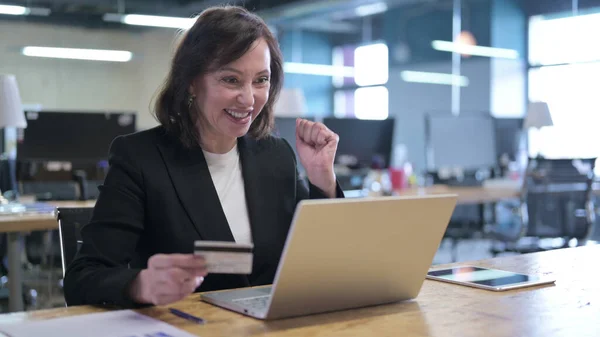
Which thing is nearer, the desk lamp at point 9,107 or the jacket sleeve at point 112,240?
the jacket sleeve at point 112,240

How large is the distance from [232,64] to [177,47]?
17cm

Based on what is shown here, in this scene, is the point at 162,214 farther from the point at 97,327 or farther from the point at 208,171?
the point at 97,327

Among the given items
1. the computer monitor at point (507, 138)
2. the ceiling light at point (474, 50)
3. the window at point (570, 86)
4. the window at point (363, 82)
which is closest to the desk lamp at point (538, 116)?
the computer monitor at point (507, 138)

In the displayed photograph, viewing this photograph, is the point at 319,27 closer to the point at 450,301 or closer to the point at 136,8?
the point at 136,8

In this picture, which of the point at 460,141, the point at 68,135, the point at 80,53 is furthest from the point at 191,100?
the point at 80,53

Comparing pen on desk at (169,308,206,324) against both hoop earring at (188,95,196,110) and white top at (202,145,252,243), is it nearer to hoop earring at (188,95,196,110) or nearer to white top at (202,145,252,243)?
white top at (202,145,252,243)

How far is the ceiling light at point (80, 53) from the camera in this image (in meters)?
8.65

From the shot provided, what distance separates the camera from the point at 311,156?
66.1 inches

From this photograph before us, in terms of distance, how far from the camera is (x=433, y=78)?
10.1 metres

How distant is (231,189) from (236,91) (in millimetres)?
244

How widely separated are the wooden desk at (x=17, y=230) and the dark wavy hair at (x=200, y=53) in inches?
65.0

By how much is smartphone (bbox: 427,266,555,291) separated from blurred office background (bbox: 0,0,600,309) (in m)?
2.62

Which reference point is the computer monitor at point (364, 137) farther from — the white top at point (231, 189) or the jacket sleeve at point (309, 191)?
the white top at point (231, 189)

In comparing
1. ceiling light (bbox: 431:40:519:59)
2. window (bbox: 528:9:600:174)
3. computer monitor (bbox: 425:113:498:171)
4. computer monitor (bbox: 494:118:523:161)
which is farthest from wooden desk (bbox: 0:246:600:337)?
ceiling light (bbox: 431:40:519:59)
